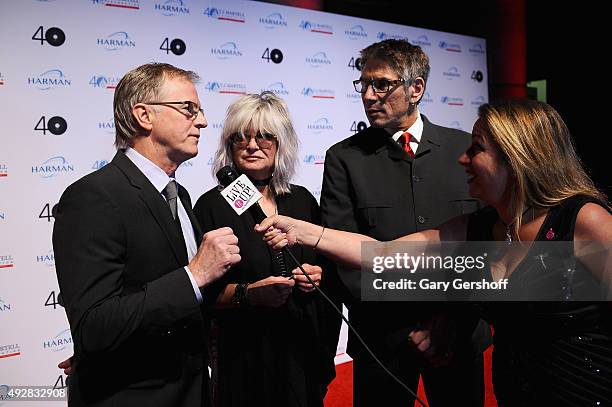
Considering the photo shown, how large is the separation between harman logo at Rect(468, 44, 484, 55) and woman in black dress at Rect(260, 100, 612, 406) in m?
4.23

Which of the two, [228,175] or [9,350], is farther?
[9,350]

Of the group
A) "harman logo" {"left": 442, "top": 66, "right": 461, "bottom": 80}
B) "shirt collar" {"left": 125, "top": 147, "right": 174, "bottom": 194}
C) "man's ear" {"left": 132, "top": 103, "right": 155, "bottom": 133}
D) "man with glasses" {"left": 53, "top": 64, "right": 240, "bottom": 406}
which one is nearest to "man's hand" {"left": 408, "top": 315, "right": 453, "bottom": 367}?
"man with glasses" {"left": 53, "top": 64, "right": 240, "bottom": 406}

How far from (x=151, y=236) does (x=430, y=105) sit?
407 centimetres

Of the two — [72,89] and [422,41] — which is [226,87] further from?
[422,41]

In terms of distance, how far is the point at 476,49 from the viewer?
5586 millimetres

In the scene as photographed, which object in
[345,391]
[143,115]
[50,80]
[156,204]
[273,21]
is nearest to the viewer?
[156,204]

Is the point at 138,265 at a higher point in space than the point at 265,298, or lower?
higher

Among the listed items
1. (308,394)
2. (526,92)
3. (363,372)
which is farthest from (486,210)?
(526,92)

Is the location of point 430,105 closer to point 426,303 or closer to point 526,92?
point 526,92

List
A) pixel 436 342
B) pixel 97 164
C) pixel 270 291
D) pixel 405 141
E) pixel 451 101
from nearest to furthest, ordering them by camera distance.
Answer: pixel 436 342
pixel 270 291
pixel 405 141
pixel 97 164
pixel 451 101

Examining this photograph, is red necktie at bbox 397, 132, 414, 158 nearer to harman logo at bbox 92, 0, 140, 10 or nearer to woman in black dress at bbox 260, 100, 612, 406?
woman in black dress at bbox 260, 100, 612, 406

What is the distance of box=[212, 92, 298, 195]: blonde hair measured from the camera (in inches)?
89.9

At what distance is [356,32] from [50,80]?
247 cm

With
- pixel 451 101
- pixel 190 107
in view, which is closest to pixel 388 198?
pixel 190 107
